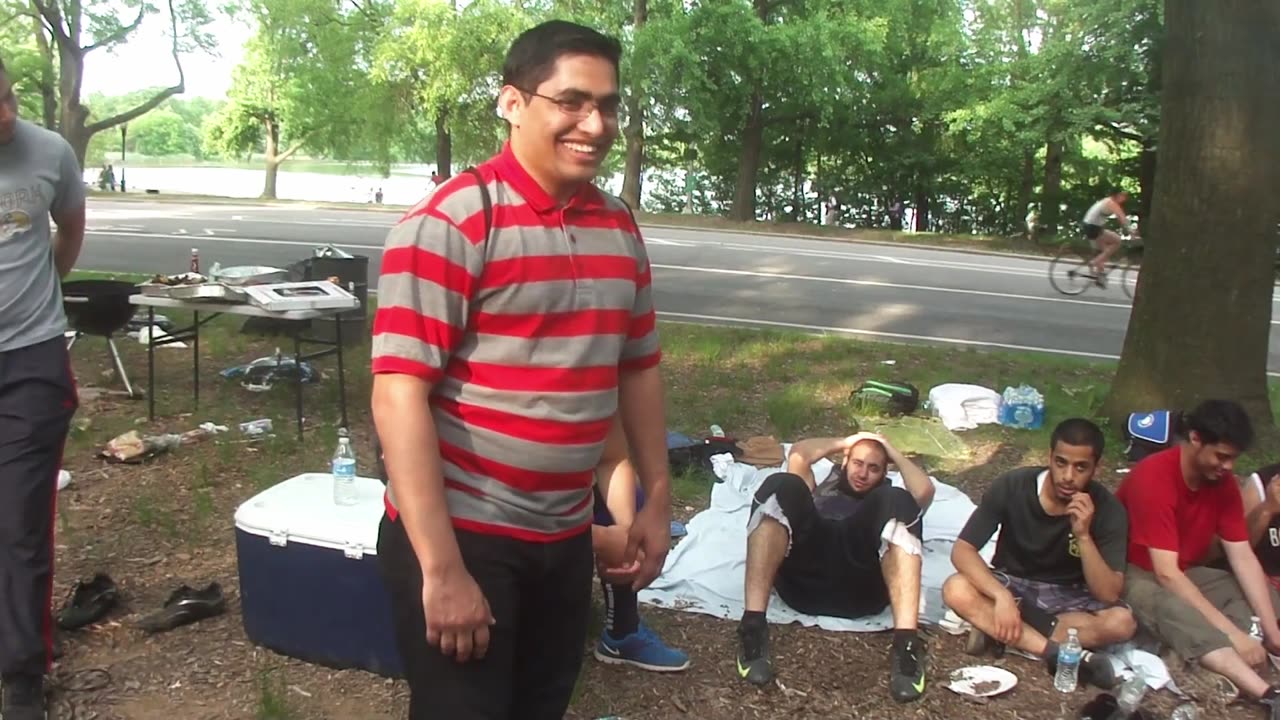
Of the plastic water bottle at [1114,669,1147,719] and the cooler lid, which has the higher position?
the cooler lid

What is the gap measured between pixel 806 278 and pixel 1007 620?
425 inches

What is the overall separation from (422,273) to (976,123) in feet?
76.5

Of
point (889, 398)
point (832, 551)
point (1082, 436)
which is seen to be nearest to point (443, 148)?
point (889, 398)

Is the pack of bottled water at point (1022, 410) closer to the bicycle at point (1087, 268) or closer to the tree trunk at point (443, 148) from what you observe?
the bicycle at point (1087, 268)

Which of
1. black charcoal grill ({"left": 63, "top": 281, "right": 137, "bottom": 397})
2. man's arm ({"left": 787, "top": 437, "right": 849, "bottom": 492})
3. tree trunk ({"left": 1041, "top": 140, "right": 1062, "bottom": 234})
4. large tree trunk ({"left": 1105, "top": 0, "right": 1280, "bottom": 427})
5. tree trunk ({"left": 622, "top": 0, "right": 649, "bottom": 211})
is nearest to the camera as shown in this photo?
man's arm ({"left": 787, "top": 437, "right": 849, "bottom": 492})

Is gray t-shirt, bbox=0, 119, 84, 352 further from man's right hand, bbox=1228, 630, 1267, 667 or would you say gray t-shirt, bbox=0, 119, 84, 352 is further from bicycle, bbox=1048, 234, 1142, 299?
bicycle, bbox=1048, 234, 1142, 299

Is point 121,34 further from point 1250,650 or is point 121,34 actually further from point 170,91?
point 1250,650

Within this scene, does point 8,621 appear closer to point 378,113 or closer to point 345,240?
point 345,240

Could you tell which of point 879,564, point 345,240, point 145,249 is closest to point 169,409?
point 879,564

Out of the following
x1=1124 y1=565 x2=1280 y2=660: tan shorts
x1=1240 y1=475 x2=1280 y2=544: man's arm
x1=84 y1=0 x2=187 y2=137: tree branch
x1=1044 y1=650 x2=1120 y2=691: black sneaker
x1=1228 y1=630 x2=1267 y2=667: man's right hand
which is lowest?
x1=1044 y1=650 x2=1120 y2=691: black sneaker

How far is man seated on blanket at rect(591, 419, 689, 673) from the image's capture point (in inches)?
88.3

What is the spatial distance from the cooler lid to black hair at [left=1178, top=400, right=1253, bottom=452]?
3055 millimetres

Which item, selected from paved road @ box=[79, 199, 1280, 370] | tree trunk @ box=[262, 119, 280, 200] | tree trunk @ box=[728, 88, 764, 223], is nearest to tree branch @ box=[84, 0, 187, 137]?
paved road @ box=[79, 199, 1280, 370]

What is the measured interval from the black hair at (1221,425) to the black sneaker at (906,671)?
4.42 feet
